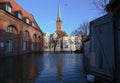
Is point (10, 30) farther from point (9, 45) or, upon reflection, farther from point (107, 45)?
point (107, 45)

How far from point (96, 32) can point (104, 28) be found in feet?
2.23

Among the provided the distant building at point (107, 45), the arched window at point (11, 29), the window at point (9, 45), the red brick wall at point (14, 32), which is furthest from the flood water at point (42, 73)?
the arched window at point (11, 29)

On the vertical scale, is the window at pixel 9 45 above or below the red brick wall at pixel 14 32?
below

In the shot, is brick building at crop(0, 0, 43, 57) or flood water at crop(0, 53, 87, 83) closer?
flood water at crop(0, 53, 87, 83)

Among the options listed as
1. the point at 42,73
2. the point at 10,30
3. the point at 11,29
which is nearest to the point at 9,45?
the point at 10,30

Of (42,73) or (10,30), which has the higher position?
(10,30)

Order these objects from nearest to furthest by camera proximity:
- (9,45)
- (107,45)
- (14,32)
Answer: (107,45) → (9,45) → (14,32)

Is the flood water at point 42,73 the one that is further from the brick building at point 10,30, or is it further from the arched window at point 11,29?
the arched window at point 11,29

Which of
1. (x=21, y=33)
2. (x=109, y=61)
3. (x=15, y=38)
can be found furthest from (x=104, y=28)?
(x=21, y=33)

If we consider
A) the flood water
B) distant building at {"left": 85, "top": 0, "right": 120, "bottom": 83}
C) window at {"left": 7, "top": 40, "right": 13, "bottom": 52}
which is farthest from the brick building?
distant building at {"left": 85, "top": 0, "right": 120, "bottom": 83}

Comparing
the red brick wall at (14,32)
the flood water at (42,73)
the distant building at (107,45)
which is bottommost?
the flood water at (42,73)

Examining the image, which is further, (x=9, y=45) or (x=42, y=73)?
(x=9, y=45)

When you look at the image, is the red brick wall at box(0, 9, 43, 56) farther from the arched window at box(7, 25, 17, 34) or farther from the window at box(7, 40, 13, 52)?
the window at box(7, 40, 13, 52)

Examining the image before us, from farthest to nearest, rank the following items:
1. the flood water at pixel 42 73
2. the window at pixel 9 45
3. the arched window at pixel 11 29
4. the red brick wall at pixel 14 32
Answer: the arched window at pixel 11 29 < the window at pixel 9 45 < the red brick wall at pixel 14 32 < the flood water at pixel 42 73
